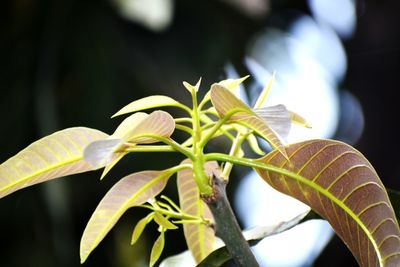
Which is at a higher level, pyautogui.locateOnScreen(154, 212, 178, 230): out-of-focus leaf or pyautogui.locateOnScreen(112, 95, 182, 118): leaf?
pyautogui.locateOnScreen(112, 95, 182, 118): leaf

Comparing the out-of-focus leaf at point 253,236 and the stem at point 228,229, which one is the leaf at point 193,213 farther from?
the stem at point 228,229

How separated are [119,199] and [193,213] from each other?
0.13 m

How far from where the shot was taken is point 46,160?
0.48m

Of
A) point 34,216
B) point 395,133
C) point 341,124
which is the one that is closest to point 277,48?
point 341,124

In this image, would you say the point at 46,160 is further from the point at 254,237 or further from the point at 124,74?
the point at 124,74

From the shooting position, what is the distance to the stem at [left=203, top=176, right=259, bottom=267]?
0.43 m

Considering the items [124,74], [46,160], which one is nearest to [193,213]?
[46,160]

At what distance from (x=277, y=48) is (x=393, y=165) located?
62cm

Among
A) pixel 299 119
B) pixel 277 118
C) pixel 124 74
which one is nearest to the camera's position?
pixel 277 118

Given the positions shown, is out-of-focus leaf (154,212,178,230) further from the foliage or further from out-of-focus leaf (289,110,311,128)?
out-of-focus leaf (289,110,311,128)

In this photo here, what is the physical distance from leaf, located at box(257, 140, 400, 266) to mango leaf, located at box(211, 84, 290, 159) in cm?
3

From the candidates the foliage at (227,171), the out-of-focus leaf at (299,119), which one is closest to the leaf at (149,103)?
the foliage at (227,171)

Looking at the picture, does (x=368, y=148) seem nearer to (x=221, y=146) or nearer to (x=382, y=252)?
(x=221, y=146)

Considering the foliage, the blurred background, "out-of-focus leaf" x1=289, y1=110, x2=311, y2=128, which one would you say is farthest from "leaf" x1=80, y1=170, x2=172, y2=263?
the blurred background
